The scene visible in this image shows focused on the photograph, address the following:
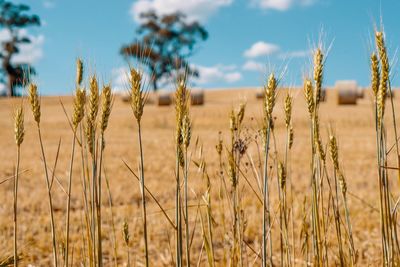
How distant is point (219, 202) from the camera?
3.19 meters

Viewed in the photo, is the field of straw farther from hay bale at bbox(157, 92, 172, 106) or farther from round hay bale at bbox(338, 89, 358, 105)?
round hay bale at bbox(338, 89, 358, 105)

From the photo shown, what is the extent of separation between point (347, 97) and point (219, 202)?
82.6 ft

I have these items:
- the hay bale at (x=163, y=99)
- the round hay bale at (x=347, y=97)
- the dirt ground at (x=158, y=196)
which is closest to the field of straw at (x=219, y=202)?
the dirt ground at (x=158, y=196)

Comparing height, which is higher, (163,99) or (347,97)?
(163,99)

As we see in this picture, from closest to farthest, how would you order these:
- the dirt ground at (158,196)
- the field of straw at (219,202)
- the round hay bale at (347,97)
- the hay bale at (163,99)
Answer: the field of straw at (219,202)
the dirt ground at (158,196)
the round hay bale at (347,97)
the hay bale at (163,99)

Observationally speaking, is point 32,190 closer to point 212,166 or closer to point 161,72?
point 212,166

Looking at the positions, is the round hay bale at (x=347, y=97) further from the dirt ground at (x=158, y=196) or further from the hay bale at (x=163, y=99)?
the hay bale at (x=163, y=99)

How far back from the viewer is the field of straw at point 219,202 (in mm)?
1692

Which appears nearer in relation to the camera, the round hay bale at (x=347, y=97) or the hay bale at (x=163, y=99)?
the round hay bale at (x=347, y=97)

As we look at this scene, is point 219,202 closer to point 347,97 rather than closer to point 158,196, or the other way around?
point 158,196

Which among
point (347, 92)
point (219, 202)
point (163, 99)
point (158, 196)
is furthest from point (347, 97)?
point (219, 202)

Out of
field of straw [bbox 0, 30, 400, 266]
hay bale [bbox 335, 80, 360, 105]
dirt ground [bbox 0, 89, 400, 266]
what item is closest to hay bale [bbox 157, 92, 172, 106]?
hay bale [bbox 335, 80, 360, 105]

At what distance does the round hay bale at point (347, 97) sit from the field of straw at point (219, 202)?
12.1 meters

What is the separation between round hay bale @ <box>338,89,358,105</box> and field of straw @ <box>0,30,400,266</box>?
12055 millimetres
